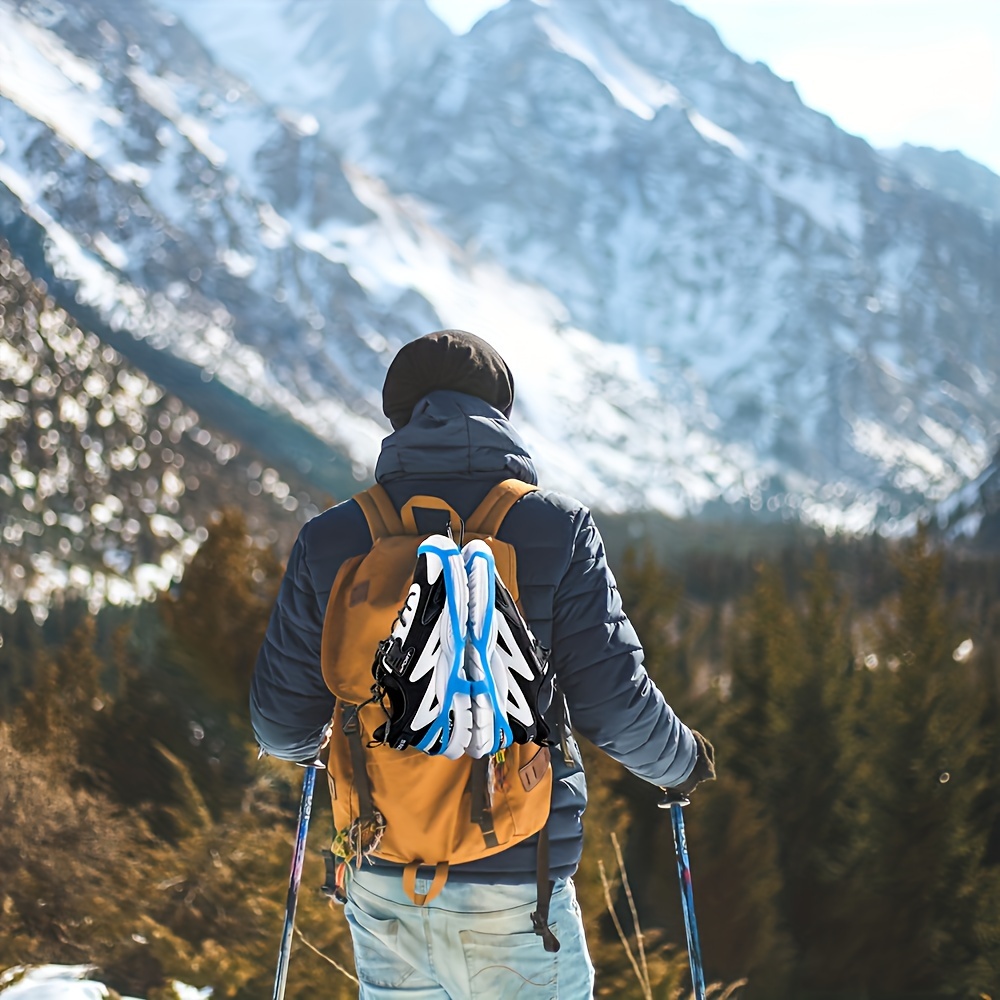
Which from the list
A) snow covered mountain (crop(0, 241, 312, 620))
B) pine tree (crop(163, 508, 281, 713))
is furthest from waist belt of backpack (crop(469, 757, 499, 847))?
snow covered mountain (crop(0, 241, 312, 620))

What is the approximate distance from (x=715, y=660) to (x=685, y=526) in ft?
496

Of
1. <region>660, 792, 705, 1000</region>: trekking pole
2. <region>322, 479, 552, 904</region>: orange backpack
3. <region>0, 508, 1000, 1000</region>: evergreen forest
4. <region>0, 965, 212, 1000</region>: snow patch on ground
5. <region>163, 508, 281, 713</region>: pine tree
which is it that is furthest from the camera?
<region>163, 508, 281, 713</region>: pine tree

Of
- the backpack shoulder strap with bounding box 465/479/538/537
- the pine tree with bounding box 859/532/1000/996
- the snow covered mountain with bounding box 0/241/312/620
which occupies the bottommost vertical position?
the backpack shoulder strap with bounding box 465/479/538/537

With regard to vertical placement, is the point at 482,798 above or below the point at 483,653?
below

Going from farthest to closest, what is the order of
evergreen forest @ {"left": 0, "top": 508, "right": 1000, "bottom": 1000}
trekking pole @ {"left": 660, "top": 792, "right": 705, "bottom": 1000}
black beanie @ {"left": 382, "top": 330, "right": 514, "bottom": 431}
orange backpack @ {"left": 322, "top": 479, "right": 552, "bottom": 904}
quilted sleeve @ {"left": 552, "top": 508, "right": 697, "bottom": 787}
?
evergreen forest @ {"left": 0, "top": 508, "right": 1000, "bottom": 1000} → trekking pole @ {"left": 660, "top": 792, "right": 705, "bottom": 1000} → black beanie @ {"left": 382, "top": 330, "right": 514, "bottom": 431} → quilted sleeve @ {"left": 552, "top": 508, "right": 697, "bottom": 787} → orange backpack @ {"left": 322, "top": 479, "right": 552, "bottom": 904}

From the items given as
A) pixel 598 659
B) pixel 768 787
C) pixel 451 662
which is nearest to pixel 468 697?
pixel 451 662

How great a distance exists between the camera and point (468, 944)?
2.67 meters

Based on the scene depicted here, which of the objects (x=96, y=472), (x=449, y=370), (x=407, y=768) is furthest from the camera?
(x=96, y=472)

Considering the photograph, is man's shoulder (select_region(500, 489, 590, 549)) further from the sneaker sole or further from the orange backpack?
the sneaker sole

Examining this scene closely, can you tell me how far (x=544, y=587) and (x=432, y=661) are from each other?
1.08 ft

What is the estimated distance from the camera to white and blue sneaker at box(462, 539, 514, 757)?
8.20 ft

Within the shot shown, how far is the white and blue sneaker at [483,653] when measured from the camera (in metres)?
2.50

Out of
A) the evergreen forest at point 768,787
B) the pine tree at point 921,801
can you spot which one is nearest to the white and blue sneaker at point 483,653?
the evergreen forest at point 768,787

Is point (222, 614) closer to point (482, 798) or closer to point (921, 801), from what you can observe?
point (921, 801)
